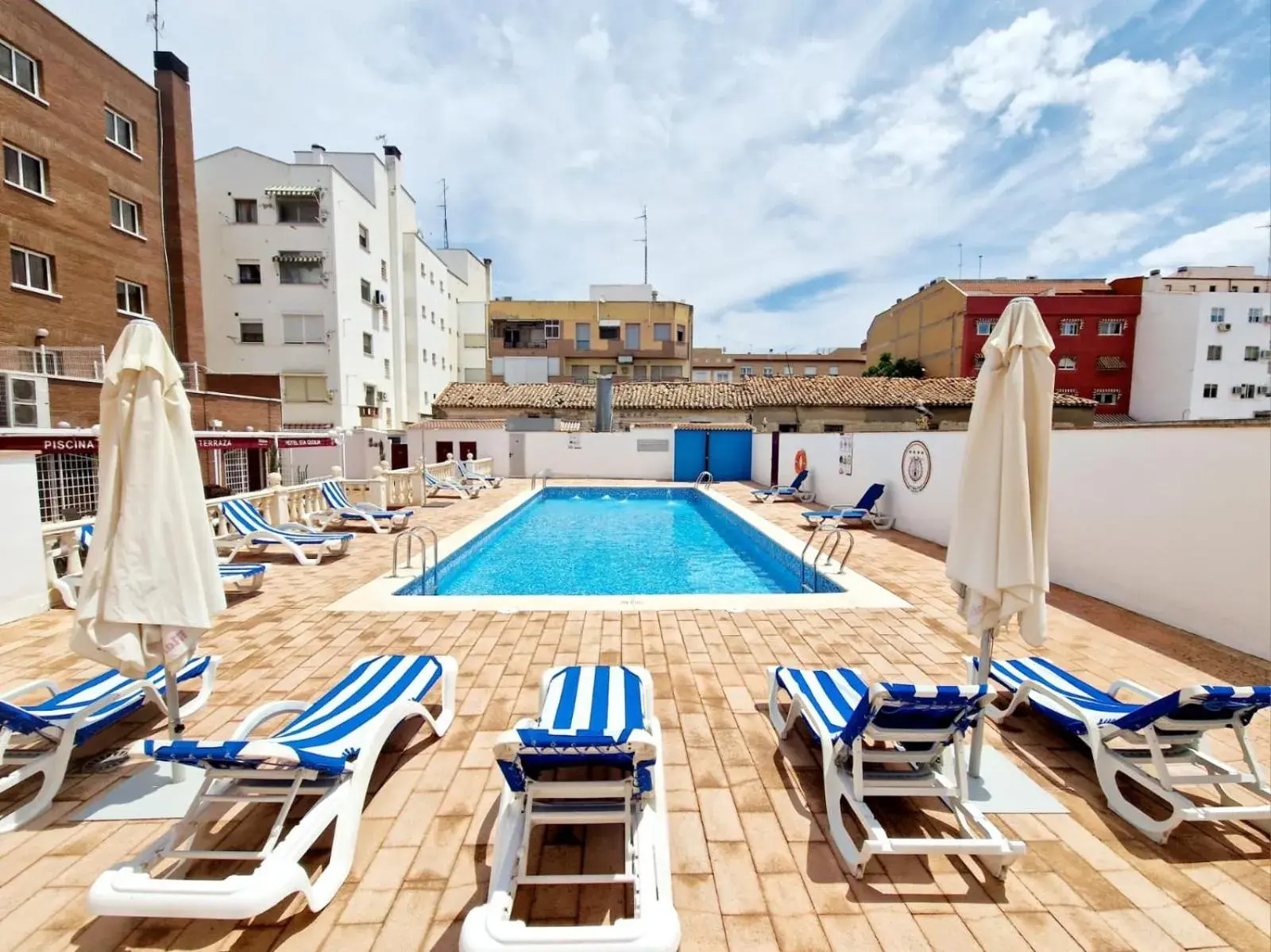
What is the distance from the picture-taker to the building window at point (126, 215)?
19.1 metres

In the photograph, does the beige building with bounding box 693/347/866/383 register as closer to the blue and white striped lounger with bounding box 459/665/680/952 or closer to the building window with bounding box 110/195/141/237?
the building window with bounding box 110/195/141/237

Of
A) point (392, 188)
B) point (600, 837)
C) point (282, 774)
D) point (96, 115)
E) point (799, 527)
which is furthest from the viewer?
point (392, 188)

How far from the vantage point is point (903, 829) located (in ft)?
9.73

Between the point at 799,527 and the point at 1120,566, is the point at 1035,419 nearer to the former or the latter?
the point at 1120,566

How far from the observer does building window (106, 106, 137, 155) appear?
1880 cm

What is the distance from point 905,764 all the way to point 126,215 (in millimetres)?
27899

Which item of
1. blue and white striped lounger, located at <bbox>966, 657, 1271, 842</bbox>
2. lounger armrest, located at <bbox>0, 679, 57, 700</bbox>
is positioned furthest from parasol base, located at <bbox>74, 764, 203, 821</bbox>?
blue and white striped lounger, located at <bbox>966, 657, 1271, 842</bbox>

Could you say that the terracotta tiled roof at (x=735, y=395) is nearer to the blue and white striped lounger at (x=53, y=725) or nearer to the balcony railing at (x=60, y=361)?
the balcony railing at (x=60, y=361)

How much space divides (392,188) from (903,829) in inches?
1527

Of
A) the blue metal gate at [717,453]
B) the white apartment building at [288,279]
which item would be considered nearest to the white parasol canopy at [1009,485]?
the blue metal gate at [717,453]

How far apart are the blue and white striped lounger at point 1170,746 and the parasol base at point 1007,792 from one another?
0.34 metres

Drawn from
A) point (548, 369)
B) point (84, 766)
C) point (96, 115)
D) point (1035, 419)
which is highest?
point (96, 115)

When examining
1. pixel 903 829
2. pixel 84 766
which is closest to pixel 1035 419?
pixel 903 829

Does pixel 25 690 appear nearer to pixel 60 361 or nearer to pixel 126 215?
pixel 60 361
